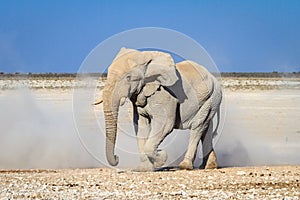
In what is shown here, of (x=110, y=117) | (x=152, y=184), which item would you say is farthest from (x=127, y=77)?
(x=152, y=184)

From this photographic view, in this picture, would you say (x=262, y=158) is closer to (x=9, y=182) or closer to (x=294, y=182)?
(x=294, y=182)

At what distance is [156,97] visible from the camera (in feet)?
42.2

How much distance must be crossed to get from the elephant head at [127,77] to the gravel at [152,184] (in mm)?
741

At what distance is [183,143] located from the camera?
50.1 feet

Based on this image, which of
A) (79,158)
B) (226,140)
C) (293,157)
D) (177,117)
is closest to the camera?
(177,117)

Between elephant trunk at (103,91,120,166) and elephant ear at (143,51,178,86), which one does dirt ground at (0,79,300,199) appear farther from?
elephant ear at (143,51,178,86)

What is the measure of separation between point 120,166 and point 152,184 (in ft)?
11.9

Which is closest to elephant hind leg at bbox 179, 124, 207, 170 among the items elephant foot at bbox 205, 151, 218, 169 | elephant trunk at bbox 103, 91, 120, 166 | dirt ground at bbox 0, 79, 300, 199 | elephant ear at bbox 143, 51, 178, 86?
dirt ground at bbox 0, 79, 300, 199

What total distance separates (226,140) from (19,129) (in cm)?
455

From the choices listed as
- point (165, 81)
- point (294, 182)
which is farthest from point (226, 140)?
point (294, 182)

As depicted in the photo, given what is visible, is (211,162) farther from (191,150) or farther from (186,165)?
(186,165)

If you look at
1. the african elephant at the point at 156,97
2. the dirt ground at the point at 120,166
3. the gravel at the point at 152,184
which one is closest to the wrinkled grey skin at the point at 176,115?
the african elephant at the point at 156,97

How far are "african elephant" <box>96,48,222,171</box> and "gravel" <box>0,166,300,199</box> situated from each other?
63 cm

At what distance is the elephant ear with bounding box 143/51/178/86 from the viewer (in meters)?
12.9
